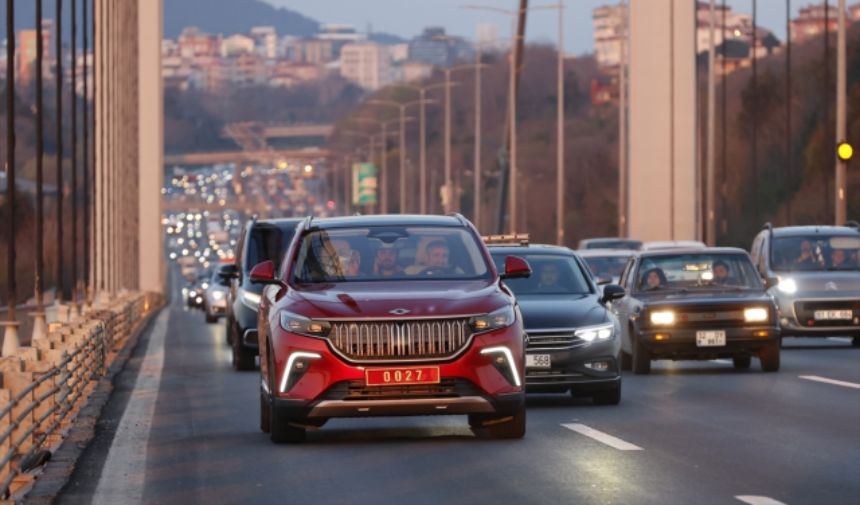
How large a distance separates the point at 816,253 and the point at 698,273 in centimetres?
710

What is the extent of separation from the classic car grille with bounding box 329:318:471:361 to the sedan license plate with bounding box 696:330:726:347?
416 inches

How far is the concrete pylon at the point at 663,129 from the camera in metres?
71.8

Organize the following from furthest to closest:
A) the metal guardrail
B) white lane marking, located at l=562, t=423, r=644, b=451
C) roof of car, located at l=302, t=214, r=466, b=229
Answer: roof of car, located at l=302, t=214, r=466, b=229 < white lane marking, located at l=562, t=423, r=644, b=451 < the metal guardrail

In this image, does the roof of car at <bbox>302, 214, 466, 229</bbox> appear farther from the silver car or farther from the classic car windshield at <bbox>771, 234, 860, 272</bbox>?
the classic car windshield at <bbox>771, 234, 860, 272</bbox>

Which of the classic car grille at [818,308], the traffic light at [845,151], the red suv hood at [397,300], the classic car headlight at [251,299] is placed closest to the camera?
the red suv hood at [397,300]

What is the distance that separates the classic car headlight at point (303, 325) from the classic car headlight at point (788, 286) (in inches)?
712

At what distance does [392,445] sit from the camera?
56.5ft

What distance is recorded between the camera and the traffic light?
4758 centimetres

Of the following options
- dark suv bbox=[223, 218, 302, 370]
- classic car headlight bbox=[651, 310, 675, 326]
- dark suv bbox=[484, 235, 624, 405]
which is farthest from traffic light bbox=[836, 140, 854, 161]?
dark suv bbox=[484, 235, 624, 405]

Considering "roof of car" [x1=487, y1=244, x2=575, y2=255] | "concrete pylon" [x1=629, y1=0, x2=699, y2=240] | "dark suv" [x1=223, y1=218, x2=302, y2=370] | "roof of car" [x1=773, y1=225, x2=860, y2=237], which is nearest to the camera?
"roof of car" [x1=487, y1=244, x2=575, y2=255]

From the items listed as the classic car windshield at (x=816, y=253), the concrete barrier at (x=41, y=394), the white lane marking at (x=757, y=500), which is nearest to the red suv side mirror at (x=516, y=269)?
the concrete barrier at (x=41, y=394)

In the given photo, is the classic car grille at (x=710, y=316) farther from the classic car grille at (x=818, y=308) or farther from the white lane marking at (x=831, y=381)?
the classic car grille at (x=818, y=308)

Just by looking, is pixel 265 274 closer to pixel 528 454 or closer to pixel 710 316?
pixel 528 454

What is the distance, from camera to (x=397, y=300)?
55.5 ft
